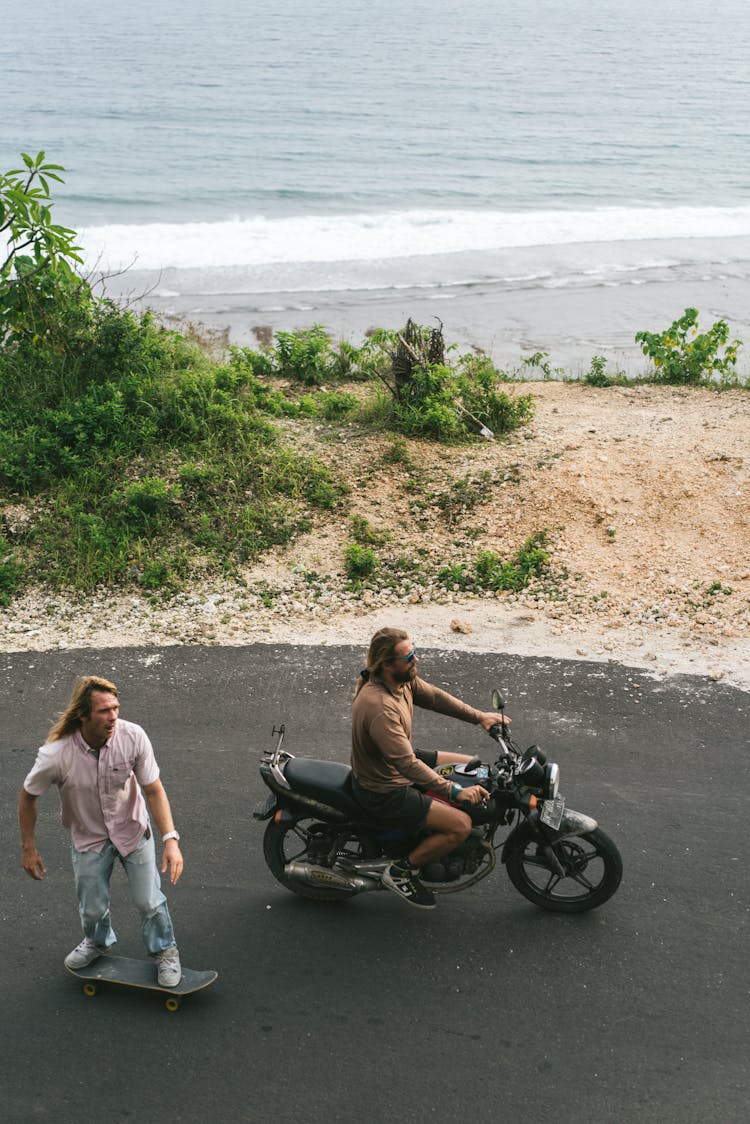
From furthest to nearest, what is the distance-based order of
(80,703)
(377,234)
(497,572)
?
1. (377,234)
2. (497,572)
3. (80,703)

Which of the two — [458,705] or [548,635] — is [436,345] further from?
[458,705]

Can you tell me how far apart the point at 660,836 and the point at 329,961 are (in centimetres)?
227

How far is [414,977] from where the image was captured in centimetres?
517

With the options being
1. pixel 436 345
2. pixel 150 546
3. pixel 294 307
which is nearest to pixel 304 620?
pixel 150 546

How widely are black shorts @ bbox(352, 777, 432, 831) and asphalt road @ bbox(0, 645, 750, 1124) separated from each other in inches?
28.0

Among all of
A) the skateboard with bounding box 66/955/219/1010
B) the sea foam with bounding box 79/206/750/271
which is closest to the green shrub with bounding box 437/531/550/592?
the skateboard with bounding box 66/955/219/1010

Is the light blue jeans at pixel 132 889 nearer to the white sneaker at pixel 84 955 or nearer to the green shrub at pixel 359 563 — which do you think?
the white sneaker at pixel 84 955

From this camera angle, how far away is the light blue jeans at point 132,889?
15.9ft

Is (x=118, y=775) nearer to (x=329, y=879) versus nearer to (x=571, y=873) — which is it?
(x=329, y=879)

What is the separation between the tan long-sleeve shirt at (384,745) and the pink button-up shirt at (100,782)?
1.10 meters

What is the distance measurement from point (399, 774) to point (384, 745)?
26 cm

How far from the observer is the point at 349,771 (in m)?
5.45

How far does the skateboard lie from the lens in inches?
196

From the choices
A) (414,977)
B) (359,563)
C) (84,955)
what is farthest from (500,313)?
(84,955)
